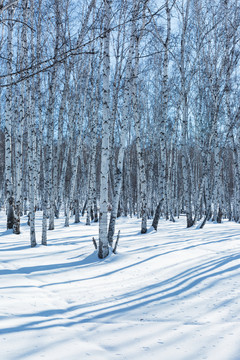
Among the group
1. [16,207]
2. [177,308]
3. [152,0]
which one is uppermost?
[152,0]

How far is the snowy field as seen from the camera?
249 centimetres

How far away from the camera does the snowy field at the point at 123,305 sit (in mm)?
2490

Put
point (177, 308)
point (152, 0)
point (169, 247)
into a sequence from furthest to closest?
point (152, 0) < point (169, 247) < point (177, 308)

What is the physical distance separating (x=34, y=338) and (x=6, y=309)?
80 cm

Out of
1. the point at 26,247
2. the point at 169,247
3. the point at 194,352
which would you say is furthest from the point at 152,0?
the point at 194,352

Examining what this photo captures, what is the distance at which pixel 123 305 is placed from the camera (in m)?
3.57

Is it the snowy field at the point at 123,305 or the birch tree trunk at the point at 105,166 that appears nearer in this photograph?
the snowy field at the point at 123,305

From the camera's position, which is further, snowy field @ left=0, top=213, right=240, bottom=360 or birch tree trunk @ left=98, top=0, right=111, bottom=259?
birch tree trunk @ left=98, top=0, right=111, bottom=259

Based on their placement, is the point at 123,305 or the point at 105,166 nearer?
the point at 123,305

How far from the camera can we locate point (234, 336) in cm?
272

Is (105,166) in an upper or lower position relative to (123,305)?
upper

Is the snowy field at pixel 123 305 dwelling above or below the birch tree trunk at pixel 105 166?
below

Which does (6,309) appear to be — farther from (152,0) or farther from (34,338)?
(152,0)

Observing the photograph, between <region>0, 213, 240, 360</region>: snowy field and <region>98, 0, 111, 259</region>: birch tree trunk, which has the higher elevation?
<region>98, 0, 111, 259</region>: birch tree trunk
